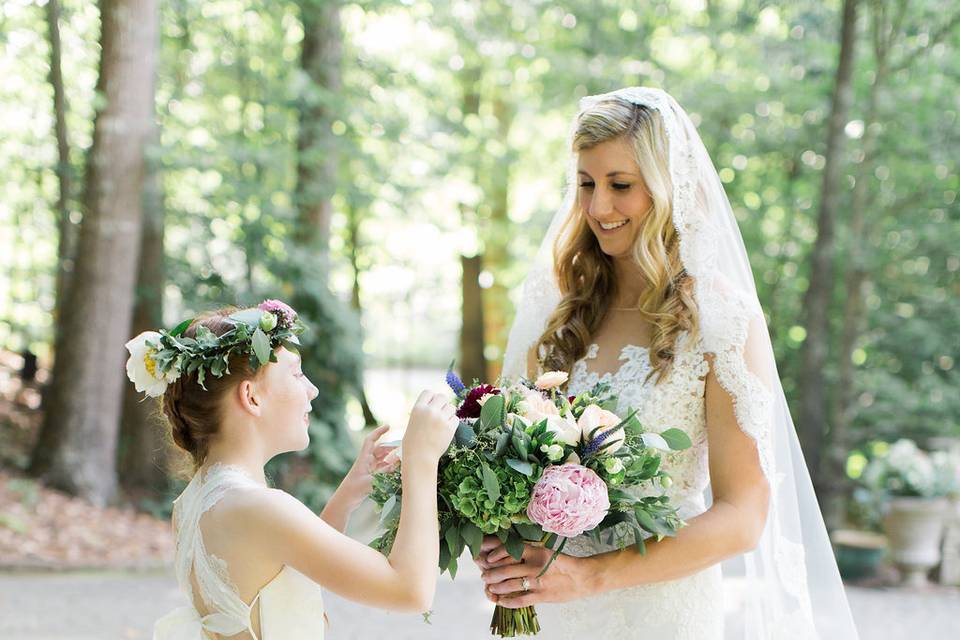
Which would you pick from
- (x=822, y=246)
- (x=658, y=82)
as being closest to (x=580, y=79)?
(x=658, y=82)

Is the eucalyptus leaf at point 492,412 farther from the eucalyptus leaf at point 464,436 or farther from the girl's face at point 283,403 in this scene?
the girl's face at point 283,403

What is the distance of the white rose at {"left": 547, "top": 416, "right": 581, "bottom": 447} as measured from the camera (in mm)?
2236

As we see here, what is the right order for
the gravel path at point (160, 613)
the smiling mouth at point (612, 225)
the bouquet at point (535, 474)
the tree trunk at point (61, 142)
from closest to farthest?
the bouquet at point (535, 474) < the smiling mouth at point (612, 225) < the gravel path at point (160, 613) < the tree trunk at point (61, 142)

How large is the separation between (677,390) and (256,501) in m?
1.19

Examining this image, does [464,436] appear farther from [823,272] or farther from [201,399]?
[823,272]

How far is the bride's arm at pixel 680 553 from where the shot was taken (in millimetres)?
2396

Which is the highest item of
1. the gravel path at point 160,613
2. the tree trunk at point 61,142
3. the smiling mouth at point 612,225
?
the tree trunk at point 61,142

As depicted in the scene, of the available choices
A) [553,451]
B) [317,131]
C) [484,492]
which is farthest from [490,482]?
[317,131]

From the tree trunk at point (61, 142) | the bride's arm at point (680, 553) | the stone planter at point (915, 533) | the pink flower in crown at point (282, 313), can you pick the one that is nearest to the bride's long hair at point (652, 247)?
the bride's arm at point (680, 553)

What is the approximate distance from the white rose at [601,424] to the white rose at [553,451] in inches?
3.6

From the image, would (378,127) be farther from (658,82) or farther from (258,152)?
(658,82)

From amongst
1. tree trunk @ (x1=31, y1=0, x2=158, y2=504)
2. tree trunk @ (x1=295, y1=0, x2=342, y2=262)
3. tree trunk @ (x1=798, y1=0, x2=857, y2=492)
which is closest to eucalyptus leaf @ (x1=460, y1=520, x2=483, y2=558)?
tree trunk @ (x1=31, y1=0, x2=158, y2=504)

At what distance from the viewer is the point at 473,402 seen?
233 centimetres

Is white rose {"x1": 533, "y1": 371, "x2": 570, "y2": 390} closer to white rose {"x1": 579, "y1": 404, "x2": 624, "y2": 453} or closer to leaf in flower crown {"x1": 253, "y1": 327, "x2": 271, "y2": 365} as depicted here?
white rose {"x1": 579, "y1": 404, "x2": 624, "y2": 453}
